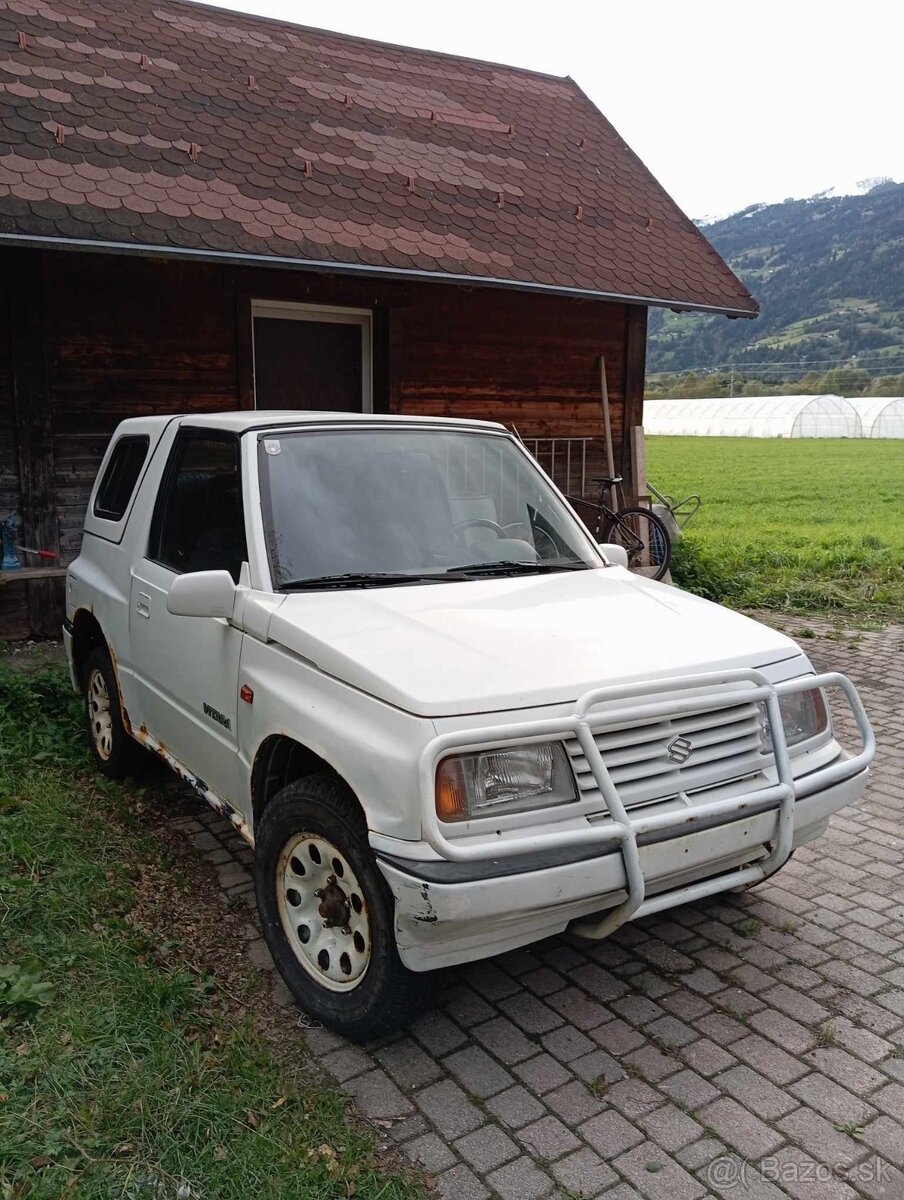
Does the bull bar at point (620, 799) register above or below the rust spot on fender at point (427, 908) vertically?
above

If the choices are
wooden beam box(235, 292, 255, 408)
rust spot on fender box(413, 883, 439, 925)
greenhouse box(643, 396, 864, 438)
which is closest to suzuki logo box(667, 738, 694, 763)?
rust spot on fender box(413, 883, 439, 925)

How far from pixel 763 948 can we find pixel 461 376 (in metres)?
6.98

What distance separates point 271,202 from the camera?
302 inches

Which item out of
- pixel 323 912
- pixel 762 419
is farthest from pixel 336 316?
pixel 762 419

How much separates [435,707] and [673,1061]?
1.38m

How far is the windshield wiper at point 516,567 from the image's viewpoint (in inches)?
149

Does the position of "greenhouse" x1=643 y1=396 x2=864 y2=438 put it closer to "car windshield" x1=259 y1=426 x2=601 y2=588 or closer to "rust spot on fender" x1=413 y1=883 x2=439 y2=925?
"car windshield" x1=259 y1=426 x2=601 y2=588

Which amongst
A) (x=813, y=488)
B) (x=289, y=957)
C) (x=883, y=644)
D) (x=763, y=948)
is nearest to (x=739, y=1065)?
(x=763, y=948)

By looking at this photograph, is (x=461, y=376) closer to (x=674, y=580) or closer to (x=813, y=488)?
(x=674, y=580)

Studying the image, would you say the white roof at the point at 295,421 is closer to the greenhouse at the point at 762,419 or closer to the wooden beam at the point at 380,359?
the wooden beam at the point at 380,359

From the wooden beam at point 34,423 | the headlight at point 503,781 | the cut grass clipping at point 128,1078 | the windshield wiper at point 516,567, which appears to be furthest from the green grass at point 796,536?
the cut grass clipping at point 128,1078

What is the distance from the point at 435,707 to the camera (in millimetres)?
2643

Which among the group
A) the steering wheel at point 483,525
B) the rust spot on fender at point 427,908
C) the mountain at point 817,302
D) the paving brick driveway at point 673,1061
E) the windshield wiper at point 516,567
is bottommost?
the paving brick driveway at point 673,1061

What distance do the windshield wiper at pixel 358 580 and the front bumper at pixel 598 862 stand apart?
106 centimetres
